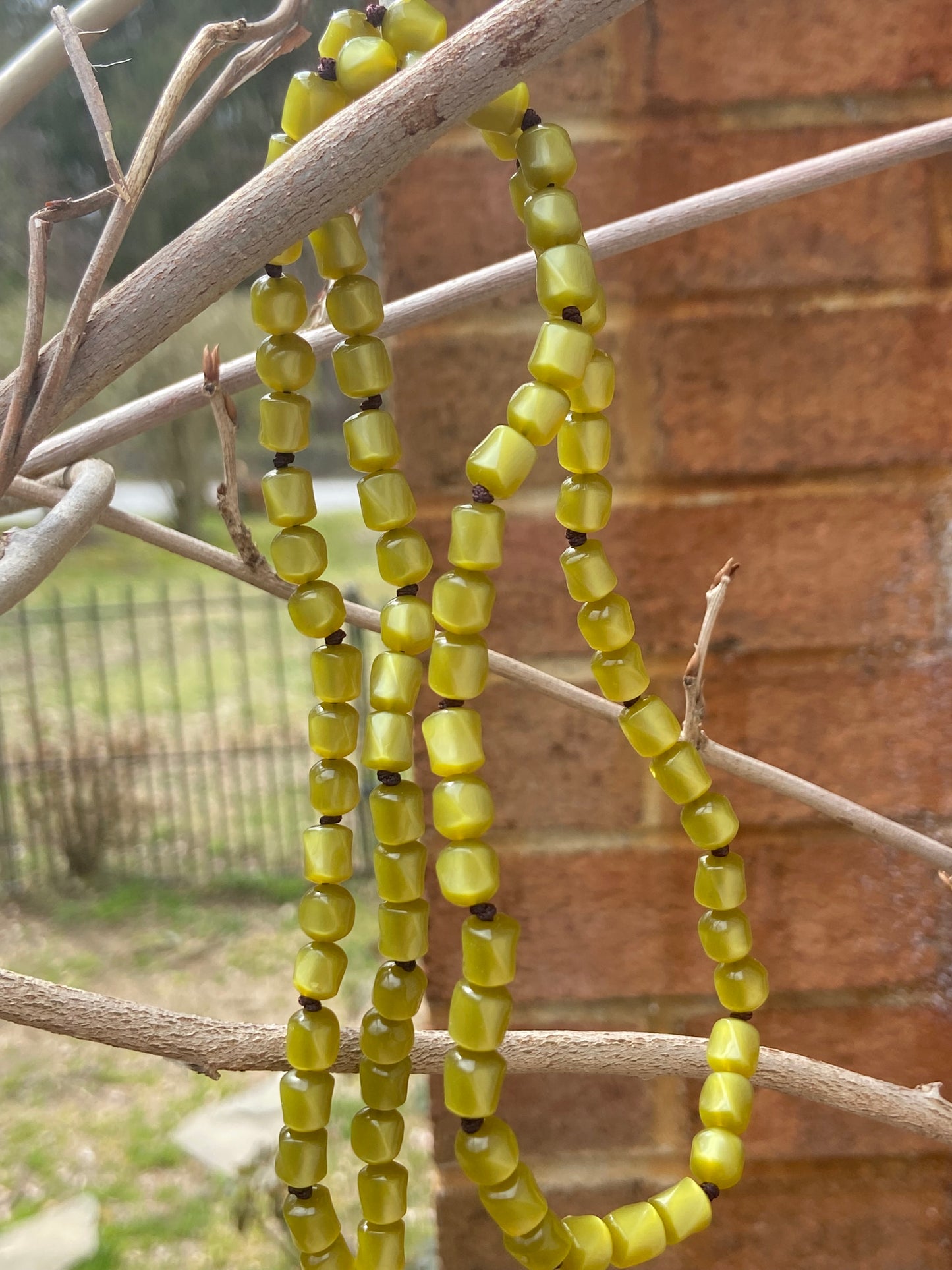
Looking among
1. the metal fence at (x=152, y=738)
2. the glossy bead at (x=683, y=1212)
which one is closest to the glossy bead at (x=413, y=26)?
the glossy bead at (x=683, y=1212)

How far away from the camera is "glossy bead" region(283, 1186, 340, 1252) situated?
263 millimetres

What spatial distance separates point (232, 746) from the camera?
2293 millimetres

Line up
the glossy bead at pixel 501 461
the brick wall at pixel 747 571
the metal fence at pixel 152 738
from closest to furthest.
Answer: the glossy bead at pixel 501 461
the brick wall at pixel 747 571
the metal fence at pixel 152 738

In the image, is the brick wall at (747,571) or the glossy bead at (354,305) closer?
the glossy bead at (354,305)

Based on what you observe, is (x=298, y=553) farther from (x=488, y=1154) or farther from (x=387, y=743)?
(x=488, y=1154)

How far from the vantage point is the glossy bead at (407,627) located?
0.78ft

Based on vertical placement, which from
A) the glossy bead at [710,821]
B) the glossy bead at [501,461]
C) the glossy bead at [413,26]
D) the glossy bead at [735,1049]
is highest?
the glossy bead at [413,26]

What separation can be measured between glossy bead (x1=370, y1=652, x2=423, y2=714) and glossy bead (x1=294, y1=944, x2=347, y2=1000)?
0.23 ft

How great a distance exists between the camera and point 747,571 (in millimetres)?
383

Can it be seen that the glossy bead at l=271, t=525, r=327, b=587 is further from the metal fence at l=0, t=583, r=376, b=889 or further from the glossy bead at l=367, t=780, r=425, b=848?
the metal fence at l=0, t=583, r=376, b=889

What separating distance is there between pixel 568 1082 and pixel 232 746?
6.50 ft

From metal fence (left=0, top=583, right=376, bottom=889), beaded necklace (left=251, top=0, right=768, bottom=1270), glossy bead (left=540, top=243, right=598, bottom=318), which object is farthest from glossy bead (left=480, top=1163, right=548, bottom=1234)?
metal fence (left=0, top=583, right=376, bottom=889)

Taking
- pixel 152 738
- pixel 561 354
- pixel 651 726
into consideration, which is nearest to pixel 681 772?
pixel 651 726

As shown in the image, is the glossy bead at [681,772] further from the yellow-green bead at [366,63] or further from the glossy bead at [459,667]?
the yellow-green bead at [366,63]
